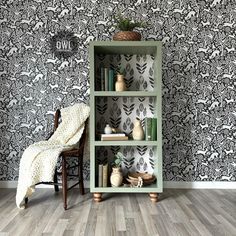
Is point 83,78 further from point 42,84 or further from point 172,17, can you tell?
point 172,17

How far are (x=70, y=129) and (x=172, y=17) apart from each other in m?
1.78

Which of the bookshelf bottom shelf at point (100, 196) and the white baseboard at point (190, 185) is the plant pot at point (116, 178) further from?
the white baseboard at point (190, 185)

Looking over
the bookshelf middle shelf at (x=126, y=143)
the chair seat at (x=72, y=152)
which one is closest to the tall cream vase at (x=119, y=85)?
the bookshelf middle shelf at (x=126, y=143)

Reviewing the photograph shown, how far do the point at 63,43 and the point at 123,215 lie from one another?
6.89 ft

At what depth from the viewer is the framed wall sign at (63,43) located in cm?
375

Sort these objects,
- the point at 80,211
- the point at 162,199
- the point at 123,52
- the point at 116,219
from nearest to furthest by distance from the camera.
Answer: the point at 116,219 → the point at 80,211 → the point at 162,199 → the point at 123,52

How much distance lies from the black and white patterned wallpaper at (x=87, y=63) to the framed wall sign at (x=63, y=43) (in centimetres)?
6

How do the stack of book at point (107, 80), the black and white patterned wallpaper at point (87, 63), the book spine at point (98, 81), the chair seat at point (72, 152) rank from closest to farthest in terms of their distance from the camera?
1. the chair seat at point (72, 152)
2. the stack of book at point (107, 80)
3. the book spine at point (98, 81)
4. the black and white patterned wallpaper at point (87, 63)

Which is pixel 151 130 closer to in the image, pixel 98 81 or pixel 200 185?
pixel 98 81

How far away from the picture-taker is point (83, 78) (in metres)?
3.76

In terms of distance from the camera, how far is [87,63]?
375 centimetres

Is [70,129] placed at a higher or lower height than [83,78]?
lower

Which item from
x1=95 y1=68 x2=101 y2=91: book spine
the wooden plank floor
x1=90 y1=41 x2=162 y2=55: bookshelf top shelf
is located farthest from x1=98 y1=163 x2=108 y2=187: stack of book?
x1=90 y1=41 x2=162 y2=55: bookshelf top shelf

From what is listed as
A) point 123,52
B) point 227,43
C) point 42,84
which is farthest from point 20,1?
point 227,43
